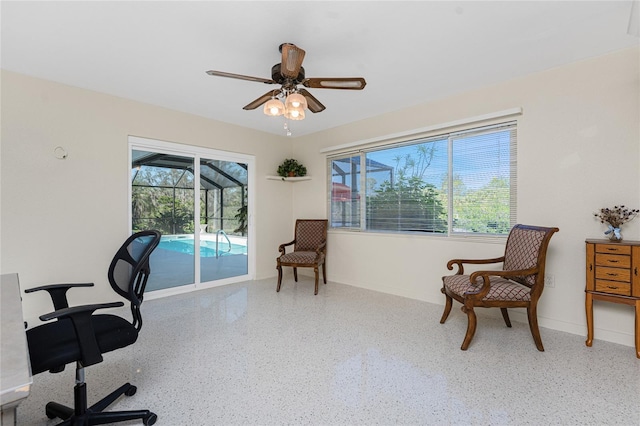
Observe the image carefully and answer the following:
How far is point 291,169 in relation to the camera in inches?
193

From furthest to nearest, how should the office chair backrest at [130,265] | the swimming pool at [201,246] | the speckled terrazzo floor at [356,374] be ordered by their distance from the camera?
the swimming pool at [201,246] < the office chair backrest at [130,265] < the speckled terrazzo floor at [356,374]

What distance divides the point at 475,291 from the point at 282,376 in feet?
5.31

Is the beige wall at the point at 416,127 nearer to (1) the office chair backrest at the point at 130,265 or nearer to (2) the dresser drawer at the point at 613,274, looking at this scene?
(2) the dresser drawer at the point at 613,274

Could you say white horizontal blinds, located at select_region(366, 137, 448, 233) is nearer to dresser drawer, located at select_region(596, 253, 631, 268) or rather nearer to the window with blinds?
the window with blinds

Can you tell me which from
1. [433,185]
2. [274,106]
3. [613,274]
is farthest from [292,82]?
[613,274]

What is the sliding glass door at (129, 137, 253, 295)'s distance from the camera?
3.72 m

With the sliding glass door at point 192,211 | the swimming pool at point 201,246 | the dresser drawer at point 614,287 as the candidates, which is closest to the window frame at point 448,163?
the dresser drawer at point 614,287

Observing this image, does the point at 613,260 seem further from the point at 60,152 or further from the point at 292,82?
the point at 60,152

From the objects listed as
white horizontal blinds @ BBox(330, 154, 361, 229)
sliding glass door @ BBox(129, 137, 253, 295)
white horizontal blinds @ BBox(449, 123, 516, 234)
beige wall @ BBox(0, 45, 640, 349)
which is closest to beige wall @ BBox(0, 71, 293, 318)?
beige wall @ BBox(0, 45, 640, 349)

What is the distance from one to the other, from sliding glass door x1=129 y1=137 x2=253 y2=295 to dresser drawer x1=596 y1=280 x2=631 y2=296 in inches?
164

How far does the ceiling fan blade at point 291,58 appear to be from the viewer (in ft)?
6.37

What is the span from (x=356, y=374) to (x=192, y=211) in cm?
315

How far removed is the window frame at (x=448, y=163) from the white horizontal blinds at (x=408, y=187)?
45 millimetres

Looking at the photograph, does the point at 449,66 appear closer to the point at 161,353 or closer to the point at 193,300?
the point at 161,353
